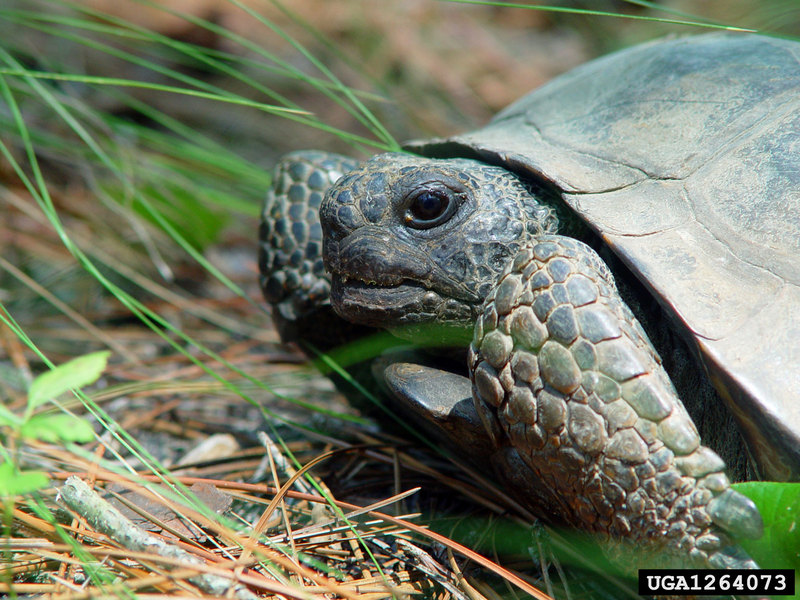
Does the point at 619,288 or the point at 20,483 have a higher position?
the point at 619,288

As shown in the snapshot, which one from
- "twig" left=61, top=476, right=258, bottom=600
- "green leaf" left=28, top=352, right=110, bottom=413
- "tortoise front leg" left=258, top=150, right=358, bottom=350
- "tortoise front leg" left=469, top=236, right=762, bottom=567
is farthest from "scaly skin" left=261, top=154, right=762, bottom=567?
"green leaf" left=28, top=352, right=110, bottom=413

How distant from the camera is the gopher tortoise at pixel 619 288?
4.43ft

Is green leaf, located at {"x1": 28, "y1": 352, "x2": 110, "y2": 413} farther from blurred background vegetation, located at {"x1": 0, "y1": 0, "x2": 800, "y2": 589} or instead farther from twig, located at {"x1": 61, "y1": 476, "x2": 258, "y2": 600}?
twig, located at {"x1": 61, "y1": 476, "x2": 258, "y2": 600}

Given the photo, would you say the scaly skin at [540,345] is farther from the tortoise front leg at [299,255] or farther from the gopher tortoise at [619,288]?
the tortoise front leg at [299,255]

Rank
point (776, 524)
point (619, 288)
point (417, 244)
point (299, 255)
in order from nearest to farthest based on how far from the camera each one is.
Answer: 1. point (776, 524)
2. point (619, 288)
3. point (417, 244)
4. point (299, 255)

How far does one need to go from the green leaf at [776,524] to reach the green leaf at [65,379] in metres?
1.26

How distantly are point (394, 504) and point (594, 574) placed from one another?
0.58m

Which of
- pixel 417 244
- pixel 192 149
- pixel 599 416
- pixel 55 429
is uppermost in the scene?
pixel 192 149

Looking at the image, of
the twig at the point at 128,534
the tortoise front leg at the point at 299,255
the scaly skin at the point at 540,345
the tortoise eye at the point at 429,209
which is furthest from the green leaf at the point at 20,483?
the tortoise front leg at the point at 299,255

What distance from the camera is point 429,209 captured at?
1798 millimetres

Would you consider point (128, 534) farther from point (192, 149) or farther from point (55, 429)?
point (192, 149)

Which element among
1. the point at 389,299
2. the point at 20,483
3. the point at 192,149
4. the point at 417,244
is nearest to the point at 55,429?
the point at 20,483

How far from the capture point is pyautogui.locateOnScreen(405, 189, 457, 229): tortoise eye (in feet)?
5.88

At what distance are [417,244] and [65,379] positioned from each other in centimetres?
96
